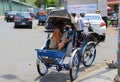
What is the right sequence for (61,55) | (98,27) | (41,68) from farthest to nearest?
(98,27), (41,68), (61,55)

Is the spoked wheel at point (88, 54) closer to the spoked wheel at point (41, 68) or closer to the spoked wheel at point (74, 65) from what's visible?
the spoked wheel at point (74, 65)

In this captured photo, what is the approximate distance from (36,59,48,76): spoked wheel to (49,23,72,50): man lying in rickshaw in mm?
532

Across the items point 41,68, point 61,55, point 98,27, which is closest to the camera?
point 61,55

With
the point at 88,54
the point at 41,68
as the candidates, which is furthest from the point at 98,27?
the point at 41,68

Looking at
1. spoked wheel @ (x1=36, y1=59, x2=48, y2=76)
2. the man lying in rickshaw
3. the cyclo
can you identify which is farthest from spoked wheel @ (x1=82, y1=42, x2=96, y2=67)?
spoked wheel @ (x1=36, y1=59, x2=48, y2=76)

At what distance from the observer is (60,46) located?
9336mm

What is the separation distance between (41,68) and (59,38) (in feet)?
3.19

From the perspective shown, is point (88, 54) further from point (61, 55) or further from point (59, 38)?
point (61, 55)

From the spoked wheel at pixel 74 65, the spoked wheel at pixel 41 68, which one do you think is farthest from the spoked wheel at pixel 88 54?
the spoked wheel at pixel 41 68

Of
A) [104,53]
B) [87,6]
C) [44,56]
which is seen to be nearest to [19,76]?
[44,56]

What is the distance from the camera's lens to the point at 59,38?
32.0ft

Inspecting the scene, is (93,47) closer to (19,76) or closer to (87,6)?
(19,76)

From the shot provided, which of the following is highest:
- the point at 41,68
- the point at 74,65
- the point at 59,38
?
the point at 59,38

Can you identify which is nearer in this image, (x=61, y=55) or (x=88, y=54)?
(x=61, y=55)
